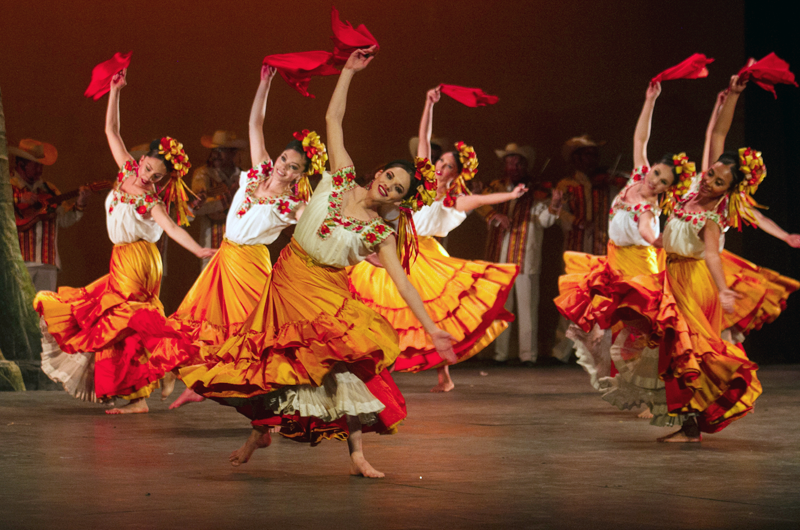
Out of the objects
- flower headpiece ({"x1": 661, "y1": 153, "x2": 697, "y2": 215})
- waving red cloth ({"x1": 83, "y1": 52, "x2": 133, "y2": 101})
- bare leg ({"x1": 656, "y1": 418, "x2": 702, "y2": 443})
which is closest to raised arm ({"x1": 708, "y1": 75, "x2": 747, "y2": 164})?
flower headpiece ({"x1": 661, "y1": 153, "x2": 697, "y2": 215})

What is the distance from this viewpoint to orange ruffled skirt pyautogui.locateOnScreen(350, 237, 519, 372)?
6.79 metres

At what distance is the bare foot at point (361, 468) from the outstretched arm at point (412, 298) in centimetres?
50

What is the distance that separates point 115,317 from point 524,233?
4562mm

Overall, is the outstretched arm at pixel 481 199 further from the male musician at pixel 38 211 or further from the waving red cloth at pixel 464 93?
the male musician at pixel 38 211

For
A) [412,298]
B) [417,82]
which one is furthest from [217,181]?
[412,298]

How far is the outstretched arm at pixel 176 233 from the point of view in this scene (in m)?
5.68

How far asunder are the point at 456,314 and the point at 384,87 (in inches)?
136

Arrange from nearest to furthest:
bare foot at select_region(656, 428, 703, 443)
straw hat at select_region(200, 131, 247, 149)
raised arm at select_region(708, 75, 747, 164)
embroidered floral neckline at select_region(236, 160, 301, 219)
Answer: bare foot at select_region(656, 428, 703, 443) → raised arm at select_region(708, 75, 747, 164) → embroidered floral neckline at select_region(236, 160, 301, 219) → straw hat at select_region(200, 131, 247, 149)

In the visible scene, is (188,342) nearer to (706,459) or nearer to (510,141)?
(706,459)

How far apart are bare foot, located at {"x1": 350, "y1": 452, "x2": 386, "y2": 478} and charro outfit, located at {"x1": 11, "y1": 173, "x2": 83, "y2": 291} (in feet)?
16.9

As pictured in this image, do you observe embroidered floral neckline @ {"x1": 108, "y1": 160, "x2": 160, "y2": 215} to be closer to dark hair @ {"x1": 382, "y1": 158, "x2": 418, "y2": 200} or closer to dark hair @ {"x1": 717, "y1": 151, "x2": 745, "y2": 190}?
dark hair @ {"x1": 382, "y1": 158, "x2": 418, "y2": 200}

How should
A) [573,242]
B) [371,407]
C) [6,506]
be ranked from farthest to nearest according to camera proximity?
[573,242] → [371,407] → [6,506]

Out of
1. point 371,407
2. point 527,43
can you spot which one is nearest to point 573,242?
point 527,43

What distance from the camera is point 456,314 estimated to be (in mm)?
6863
